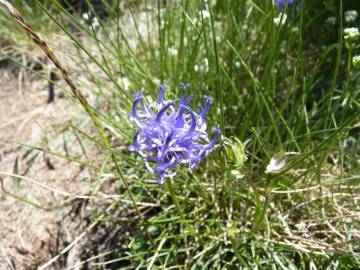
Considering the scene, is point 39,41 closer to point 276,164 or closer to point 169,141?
point 169,141

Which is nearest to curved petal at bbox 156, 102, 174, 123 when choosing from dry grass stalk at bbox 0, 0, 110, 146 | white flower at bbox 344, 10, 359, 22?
dry grass stalk at bbox 0, 0, 110, 146

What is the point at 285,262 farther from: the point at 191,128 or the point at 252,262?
the point at 191,128

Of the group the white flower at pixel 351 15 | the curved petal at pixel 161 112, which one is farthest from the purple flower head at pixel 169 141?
the white flower at pixel 351 15

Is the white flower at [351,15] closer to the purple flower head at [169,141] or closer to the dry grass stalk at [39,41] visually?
the purple flower head at [169,141]

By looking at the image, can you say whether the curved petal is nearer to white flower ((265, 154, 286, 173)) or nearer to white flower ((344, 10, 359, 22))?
white flower ((265, 154, 286, 173))

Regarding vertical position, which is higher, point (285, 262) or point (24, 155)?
point (24, 155)

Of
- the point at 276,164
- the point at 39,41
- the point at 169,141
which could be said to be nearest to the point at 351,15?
the point at 276,164

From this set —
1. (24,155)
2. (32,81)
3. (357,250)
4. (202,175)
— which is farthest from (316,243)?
(32,81)

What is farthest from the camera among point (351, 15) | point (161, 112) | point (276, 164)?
point (351, 15)
